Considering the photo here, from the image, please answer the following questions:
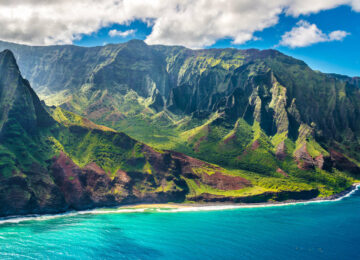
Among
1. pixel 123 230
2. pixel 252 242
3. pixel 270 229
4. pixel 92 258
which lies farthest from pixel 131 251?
pixel 270 229

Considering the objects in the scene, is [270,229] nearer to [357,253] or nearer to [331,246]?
[331,246]

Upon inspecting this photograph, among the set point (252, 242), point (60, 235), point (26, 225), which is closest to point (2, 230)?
point (26, 225)

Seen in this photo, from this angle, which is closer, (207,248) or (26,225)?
(207,248)

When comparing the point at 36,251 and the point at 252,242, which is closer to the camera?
the point at 36,251

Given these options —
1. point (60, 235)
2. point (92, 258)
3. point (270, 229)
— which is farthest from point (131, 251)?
point (270, 229)

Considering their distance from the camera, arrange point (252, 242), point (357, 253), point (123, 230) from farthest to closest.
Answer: point (123, 230)
point (252, 242)
point (357, 253)

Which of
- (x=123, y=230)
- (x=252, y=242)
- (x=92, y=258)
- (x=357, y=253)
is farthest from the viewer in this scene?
(x=123, y=230)

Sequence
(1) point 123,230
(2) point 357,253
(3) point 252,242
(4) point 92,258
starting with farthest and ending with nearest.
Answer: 1. (1) point 123,230
2. (3) point 252,242
3. (2) point 357,253
4. (4) point 92,258

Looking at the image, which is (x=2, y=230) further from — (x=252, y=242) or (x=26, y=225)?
(x=252, y=242)
